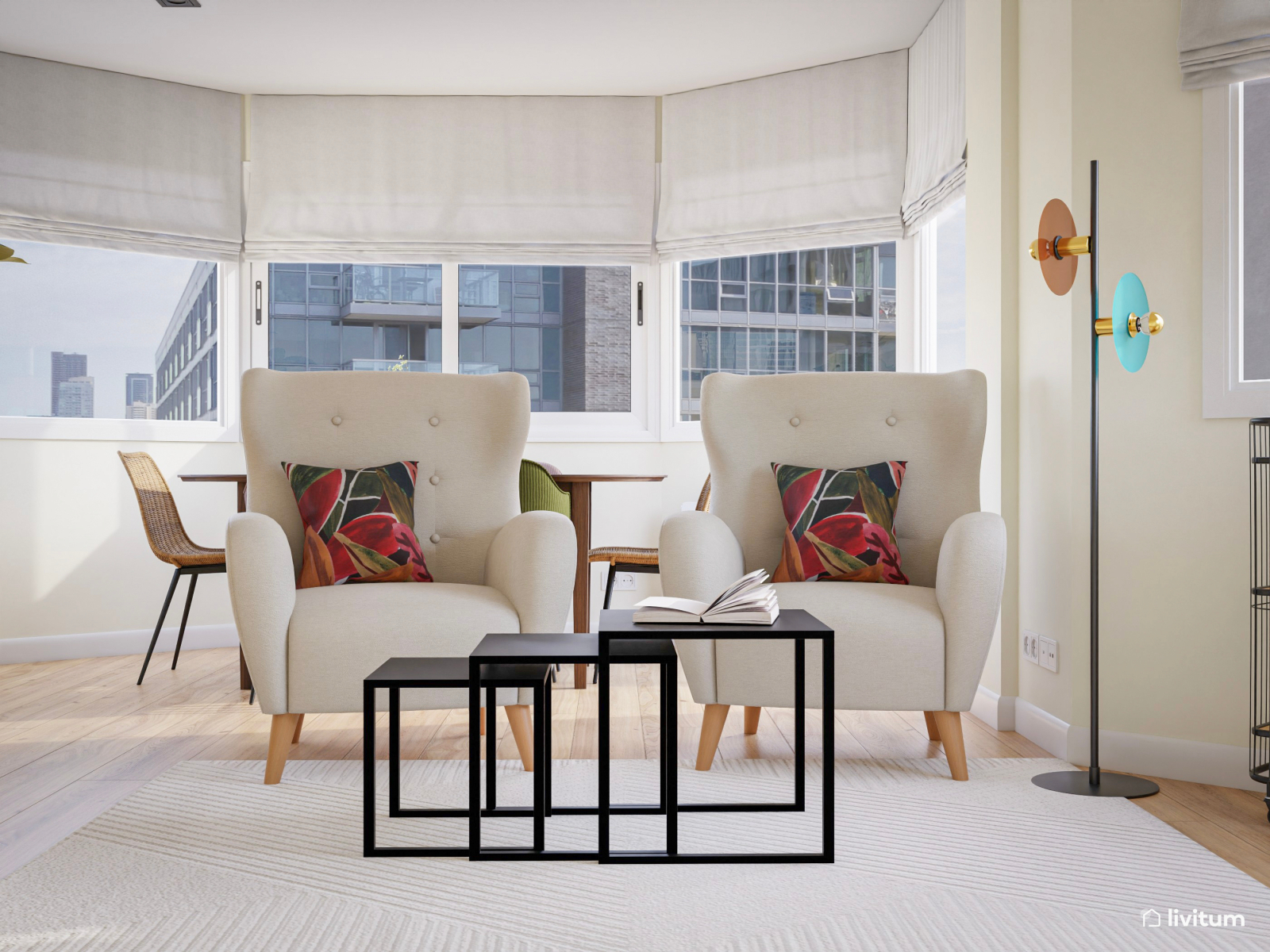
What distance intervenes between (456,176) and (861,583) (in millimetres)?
3208

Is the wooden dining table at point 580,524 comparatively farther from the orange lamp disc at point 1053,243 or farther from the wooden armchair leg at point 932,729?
the orange lamp disc at point 1053,243

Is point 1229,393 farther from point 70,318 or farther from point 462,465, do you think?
point 70,318

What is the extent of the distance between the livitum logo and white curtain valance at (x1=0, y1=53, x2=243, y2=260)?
4.62 m

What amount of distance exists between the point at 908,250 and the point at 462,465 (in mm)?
2534

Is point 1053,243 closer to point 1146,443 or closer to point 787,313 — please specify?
point 1146,443

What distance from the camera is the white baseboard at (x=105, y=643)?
14.0 feet

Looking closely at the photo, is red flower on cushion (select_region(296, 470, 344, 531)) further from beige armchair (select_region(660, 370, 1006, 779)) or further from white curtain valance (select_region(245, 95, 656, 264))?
white curtain valance (select_region(245, 95, 656, 264))

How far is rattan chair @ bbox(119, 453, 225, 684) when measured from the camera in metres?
3.76

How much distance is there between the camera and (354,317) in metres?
4.96

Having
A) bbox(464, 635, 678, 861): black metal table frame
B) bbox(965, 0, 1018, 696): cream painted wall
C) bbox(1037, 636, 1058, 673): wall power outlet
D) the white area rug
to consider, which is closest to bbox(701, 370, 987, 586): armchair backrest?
bbox(965, 0, 1018, 696): cream painted wall

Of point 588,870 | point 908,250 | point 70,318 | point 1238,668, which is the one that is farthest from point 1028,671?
point 70,318

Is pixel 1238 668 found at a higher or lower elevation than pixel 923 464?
lower

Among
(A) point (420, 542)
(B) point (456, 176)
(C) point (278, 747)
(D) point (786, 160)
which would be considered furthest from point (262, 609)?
(D) point (786, 160)

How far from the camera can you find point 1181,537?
2500 mm
